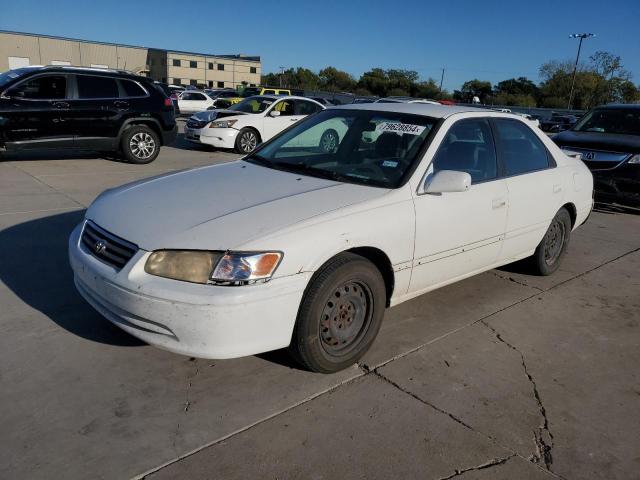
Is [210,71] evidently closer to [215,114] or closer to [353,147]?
[215,114]

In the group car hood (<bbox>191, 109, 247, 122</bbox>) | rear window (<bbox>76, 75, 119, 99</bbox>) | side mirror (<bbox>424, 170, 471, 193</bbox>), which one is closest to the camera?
side mirror (<bbox>424, 170, 471, 193</bbox>)

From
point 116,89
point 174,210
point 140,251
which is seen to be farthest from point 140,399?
point 116,89

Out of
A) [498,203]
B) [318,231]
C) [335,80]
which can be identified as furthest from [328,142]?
[335,80]

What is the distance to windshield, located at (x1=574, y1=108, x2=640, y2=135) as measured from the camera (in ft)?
28.6

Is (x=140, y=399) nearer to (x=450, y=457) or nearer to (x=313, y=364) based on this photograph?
(x=313, y=364)

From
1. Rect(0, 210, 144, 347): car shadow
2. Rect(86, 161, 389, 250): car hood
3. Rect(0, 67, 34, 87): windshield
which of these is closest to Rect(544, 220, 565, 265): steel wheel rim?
Rect(86, 161, 389, 250): car hood

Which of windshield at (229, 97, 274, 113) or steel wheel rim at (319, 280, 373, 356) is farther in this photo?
windshield at (229, 97, 274, 113)

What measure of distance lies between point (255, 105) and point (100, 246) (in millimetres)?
11371

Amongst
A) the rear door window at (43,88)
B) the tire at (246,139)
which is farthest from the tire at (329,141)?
the tire at (246,139)

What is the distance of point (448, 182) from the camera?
3355mm

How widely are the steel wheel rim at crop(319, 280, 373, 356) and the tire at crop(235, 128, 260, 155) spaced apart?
10422 mm

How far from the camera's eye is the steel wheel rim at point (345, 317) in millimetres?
3014

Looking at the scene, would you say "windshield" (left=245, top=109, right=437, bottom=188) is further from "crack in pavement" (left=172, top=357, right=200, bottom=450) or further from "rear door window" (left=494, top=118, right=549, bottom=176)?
"crack in pavement" (left=172, top=357, right=200, bottom=450)

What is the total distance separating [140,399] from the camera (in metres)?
2.80
